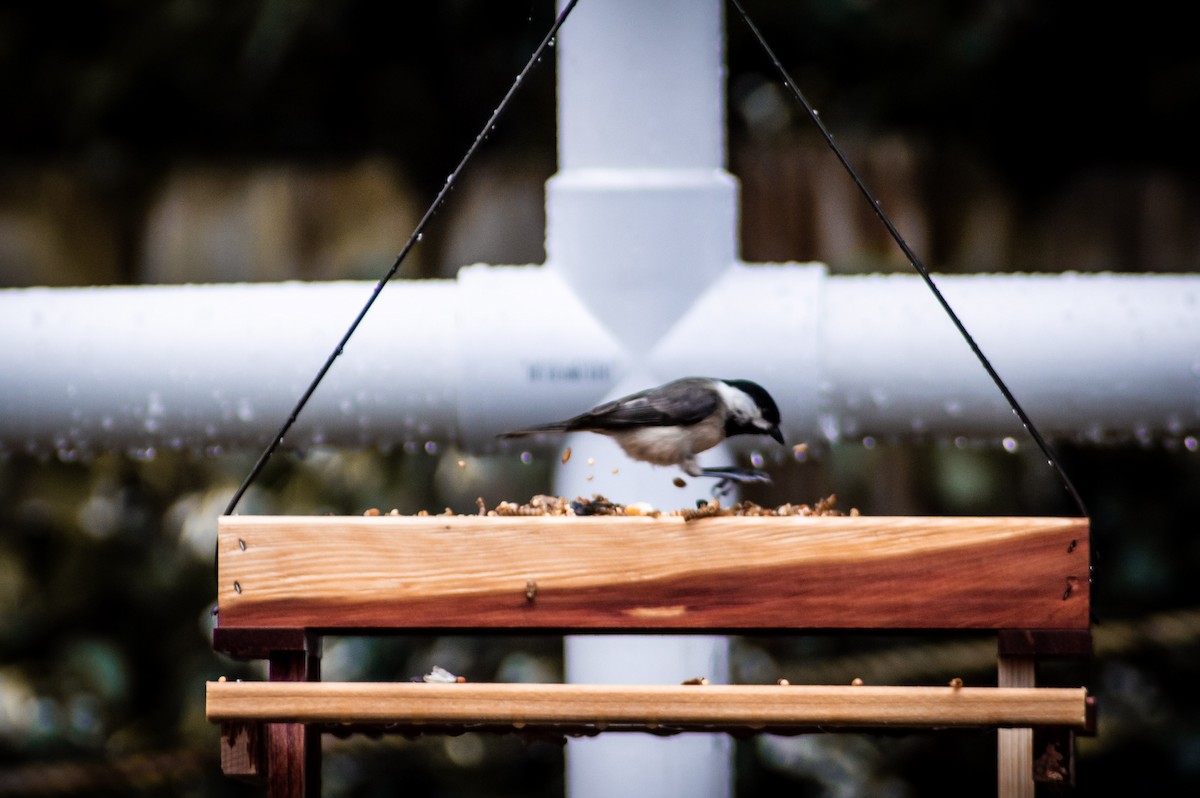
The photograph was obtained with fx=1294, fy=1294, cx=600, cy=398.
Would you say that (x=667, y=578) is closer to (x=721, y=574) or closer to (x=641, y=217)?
(x=721, y=574)

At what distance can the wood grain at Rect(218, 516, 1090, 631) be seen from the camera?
1.01 metres

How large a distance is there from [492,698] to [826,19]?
1.69 meters

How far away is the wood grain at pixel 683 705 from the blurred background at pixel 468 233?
124 cm

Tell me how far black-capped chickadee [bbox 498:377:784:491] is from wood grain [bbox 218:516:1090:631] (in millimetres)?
131

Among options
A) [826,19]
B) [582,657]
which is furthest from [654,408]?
[826,19]

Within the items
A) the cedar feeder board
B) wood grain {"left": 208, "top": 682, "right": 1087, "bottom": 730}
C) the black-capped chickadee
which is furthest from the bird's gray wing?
wood grain {"left": 208, "top": 682, "right": 1087, "bottom": 730}

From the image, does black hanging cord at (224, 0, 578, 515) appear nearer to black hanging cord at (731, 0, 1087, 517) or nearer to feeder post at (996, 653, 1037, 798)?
black hanging cord at (731, 0, 1087, 517)

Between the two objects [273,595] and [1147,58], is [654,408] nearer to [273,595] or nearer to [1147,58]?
[273,595]

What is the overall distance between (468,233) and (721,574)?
1.47 metres

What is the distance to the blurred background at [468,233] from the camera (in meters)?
2.34

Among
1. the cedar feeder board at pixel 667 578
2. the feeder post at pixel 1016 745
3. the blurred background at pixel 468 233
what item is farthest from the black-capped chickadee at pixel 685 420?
the blurred background at pixel 468 233

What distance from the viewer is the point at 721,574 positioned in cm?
102

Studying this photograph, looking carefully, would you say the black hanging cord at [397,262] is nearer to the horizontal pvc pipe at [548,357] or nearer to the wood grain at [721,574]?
the wood grain at [721,574]

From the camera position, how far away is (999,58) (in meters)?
2.35
